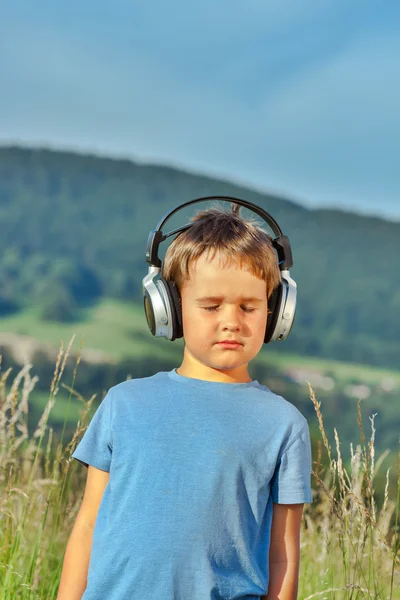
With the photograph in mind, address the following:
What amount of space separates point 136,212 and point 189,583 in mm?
27176

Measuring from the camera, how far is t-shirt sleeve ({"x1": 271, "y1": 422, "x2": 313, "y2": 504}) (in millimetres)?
2010

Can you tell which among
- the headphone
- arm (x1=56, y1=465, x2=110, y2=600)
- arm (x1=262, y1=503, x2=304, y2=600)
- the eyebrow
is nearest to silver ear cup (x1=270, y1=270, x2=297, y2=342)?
the headphone

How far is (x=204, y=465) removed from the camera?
6.55 feet

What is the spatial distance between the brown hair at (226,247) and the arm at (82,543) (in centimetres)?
54

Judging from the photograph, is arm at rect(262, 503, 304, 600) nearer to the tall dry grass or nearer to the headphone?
the headphone

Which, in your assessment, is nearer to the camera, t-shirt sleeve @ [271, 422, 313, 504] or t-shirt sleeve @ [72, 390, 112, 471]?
t-shirt sleeve @ [271, 422, 313, 504]

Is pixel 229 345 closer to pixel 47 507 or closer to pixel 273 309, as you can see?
pixel 273 309

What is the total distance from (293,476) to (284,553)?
0.62ft

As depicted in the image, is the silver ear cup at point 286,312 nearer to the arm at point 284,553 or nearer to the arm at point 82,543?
the arm at point 284,553

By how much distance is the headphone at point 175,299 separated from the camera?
2186mm

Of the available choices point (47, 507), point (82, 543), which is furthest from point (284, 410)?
point (47, 507)

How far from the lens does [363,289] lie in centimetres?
3084

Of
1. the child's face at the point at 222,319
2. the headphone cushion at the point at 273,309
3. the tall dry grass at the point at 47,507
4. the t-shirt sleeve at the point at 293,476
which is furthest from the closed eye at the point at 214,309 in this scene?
the tall dry grass at the point at 47,507

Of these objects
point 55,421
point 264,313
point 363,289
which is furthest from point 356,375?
point 264,313
